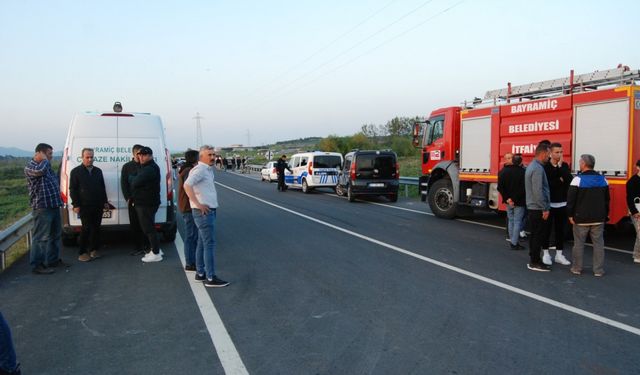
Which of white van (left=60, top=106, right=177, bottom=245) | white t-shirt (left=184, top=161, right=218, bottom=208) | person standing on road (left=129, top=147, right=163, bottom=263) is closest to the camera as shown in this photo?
white t-shirt (left=184, top=161, right=218, bottom=208)

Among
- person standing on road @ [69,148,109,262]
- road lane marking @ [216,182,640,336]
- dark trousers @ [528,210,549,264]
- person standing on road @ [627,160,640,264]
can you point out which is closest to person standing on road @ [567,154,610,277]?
dark trousers @ [528,210,549,264]

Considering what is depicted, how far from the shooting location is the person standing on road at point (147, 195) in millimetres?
8156

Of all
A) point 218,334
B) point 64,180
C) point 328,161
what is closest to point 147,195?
point 64,180

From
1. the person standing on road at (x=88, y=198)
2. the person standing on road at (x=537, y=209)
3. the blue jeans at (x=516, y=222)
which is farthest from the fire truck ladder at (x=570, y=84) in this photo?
the person standing on road at (x=88, y=198)

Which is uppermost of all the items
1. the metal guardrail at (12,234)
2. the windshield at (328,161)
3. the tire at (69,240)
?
the windshield at (328,161)

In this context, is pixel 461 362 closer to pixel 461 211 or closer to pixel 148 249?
pixel 148 249

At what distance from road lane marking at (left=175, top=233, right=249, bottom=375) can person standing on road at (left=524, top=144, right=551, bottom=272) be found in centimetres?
475

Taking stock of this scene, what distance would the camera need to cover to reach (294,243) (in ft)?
32.1

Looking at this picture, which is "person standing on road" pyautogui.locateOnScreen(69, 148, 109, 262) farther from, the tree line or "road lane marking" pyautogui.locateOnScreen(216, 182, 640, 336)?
the tree line

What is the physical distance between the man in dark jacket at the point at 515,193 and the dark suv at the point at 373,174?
9.23m

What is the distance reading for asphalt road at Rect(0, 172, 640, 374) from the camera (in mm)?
4219

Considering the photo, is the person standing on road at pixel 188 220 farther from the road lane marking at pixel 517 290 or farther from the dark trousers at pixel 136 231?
the road lane marking at pixel 517 290

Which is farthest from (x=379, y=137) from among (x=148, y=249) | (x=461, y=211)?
(x=148, y=249)

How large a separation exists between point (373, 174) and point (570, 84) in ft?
30.4
